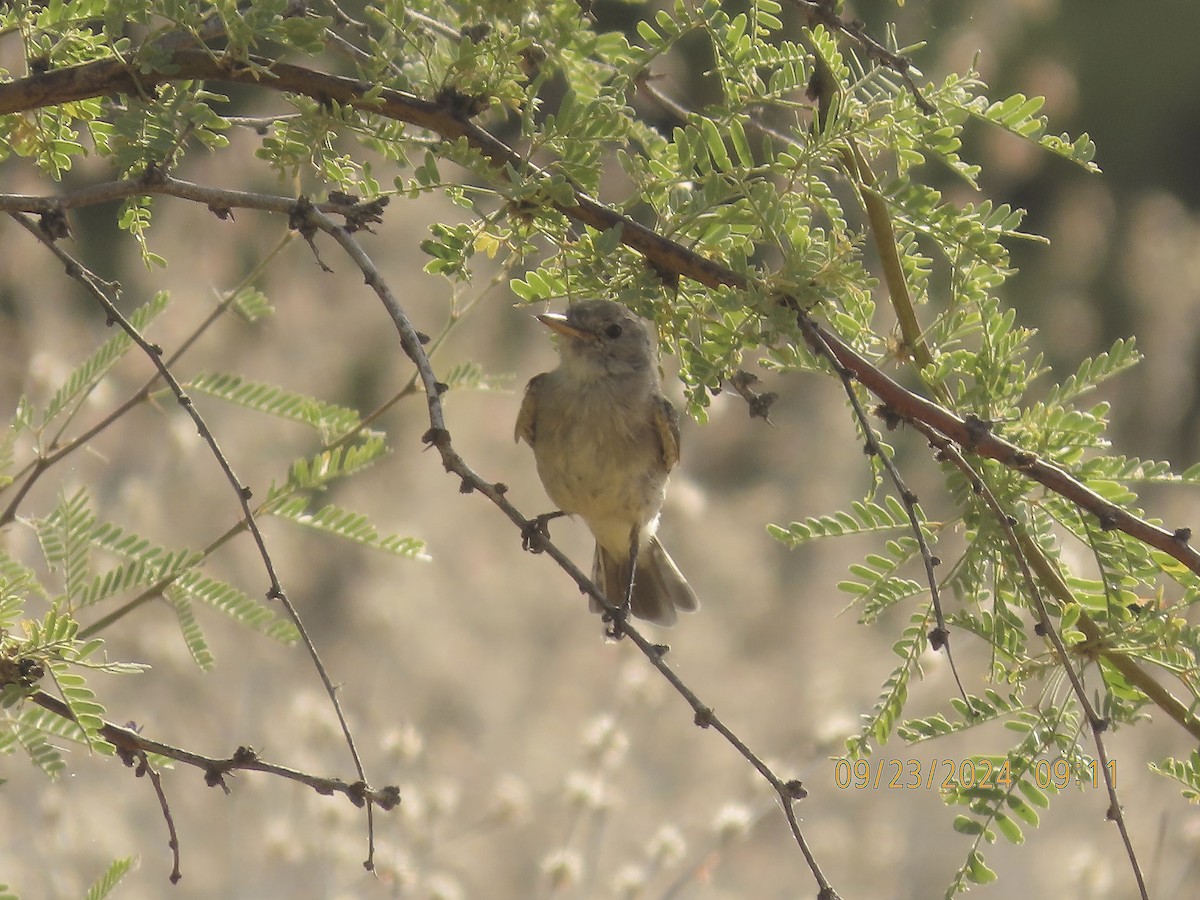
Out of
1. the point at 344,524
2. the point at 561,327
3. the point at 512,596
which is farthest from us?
the point at 512,596

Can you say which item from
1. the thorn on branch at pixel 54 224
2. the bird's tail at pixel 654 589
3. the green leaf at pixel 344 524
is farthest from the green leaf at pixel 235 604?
the bird's tail at pixel 654 589

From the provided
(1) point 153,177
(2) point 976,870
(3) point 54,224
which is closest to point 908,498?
(2) point 976,870

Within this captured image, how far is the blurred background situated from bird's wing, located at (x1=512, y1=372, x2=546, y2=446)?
1.56 m

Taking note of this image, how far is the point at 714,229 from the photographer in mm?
2404

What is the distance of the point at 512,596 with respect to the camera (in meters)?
11.5

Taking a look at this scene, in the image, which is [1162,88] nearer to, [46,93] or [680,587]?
[680,587]

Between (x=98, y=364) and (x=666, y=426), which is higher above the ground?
(x=666, y=426)

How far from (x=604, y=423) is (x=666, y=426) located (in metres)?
0.21

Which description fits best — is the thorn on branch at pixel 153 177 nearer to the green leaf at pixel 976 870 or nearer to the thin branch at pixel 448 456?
the thin branch at pixel 448 456

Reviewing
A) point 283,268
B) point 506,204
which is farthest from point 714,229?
point 283,268

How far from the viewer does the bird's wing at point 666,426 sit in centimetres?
439

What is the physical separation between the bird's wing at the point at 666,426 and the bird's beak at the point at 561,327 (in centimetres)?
38

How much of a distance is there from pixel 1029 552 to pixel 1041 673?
22 cm

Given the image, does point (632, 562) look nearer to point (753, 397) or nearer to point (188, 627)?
point (188, 627)
